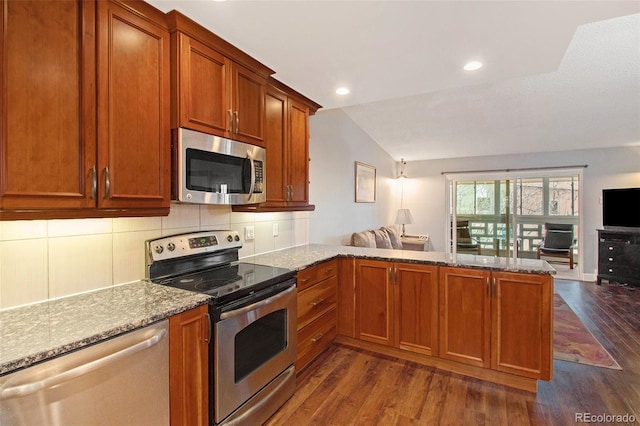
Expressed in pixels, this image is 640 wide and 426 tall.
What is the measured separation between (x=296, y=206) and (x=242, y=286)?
3.80ft

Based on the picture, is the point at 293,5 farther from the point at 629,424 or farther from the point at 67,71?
the point at 629,424

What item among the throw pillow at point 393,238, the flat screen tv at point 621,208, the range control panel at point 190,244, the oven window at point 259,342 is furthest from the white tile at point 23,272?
the flat screen tv at point 621,208

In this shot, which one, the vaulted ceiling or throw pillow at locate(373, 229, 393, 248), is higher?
the vaulted ceiling

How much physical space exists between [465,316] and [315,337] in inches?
45.6

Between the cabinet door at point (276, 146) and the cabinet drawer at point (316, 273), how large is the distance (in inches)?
23.8

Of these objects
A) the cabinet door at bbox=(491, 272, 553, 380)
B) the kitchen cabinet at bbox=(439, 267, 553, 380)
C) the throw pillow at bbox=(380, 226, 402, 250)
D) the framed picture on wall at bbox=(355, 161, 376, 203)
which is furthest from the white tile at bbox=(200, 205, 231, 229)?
the throw pillow at bbox=(380, 226, 402, 250)

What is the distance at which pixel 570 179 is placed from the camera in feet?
18.2

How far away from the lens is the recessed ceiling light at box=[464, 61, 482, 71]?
216 centimetres

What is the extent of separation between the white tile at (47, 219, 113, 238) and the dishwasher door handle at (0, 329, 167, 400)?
2.37ft

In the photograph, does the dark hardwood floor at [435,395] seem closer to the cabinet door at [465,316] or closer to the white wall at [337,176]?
the cabinet door at [465,316]

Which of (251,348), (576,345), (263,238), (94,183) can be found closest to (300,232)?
(263,238)

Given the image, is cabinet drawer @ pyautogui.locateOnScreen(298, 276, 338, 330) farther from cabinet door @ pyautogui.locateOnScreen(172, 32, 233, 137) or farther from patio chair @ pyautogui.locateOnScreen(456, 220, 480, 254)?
patio chair @ pyautogui.locateOnScreen(456, 220, 480, 254)

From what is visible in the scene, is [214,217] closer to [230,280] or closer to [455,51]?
[230,280]

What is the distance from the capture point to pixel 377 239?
194 inches
